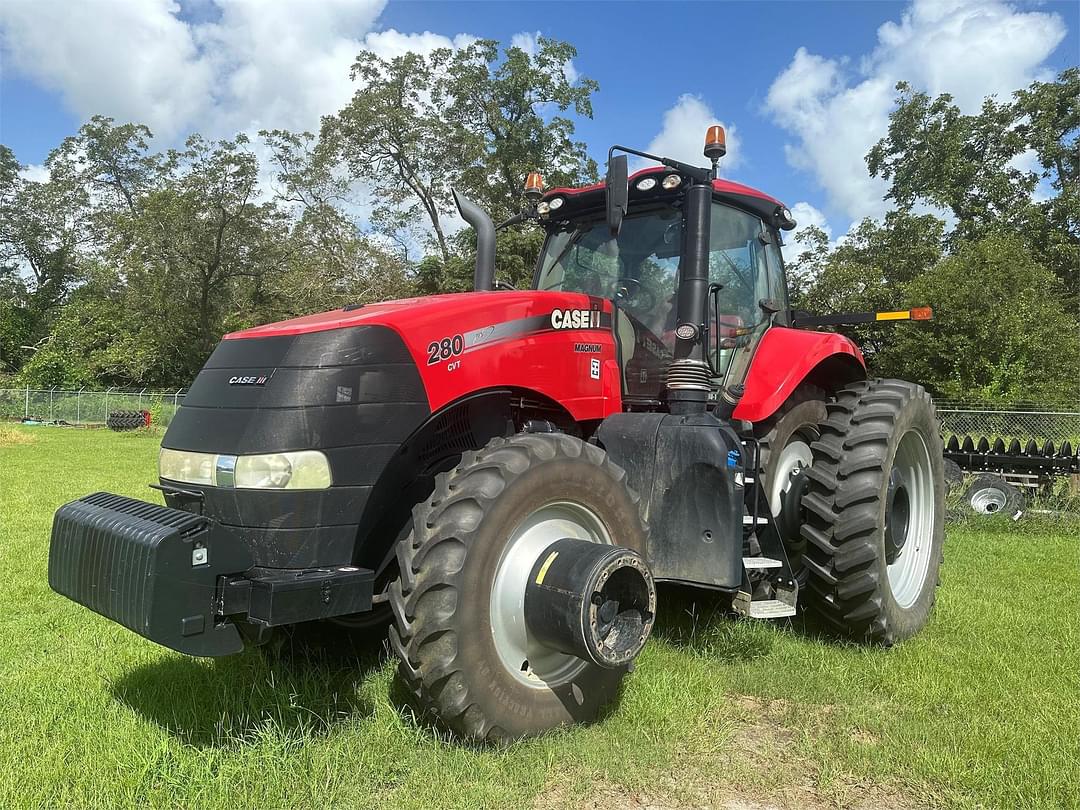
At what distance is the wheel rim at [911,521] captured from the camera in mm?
4668

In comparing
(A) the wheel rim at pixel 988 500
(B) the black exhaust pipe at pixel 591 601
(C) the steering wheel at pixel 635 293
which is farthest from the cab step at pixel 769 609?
(A) the wheel rim at pixel 988 500

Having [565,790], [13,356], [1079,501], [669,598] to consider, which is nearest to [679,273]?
[669,598]

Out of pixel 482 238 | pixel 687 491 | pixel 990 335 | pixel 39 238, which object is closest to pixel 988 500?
pixel 687 491

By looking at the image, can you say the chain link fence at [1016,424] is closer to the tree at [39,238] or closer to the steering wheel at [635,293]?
the steering wheel at [635,293]

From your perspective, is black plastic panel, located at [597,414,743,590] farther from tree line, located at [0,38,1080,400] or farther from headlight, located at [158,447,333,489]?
tree line, located at [0,38,1080,400]

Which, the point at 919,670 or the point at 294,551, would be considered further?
the point at 919,670

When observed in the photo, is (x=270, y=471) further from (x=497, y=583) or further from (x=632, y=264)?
(x=632, y=264)

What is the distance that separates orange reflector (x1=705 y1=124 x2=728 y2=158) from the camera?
4070 mm

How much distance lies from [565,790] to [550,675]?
0.48 metres

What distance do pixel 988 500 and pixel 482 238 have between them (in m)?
7.18

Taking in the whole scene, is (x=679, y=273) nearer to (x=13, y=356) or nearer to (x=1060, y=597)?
(x=1060, y=597)

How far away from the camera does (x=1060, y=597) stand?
18.3 feet

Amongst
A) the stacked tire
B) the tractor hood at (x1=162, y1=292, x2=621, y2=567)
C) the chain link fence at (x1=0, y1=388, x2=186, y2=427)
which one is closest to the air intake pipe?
the tractor hood at (x1=162, y1=292, x2=621, y2=567)

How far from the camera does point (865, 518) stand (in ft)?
13.4
